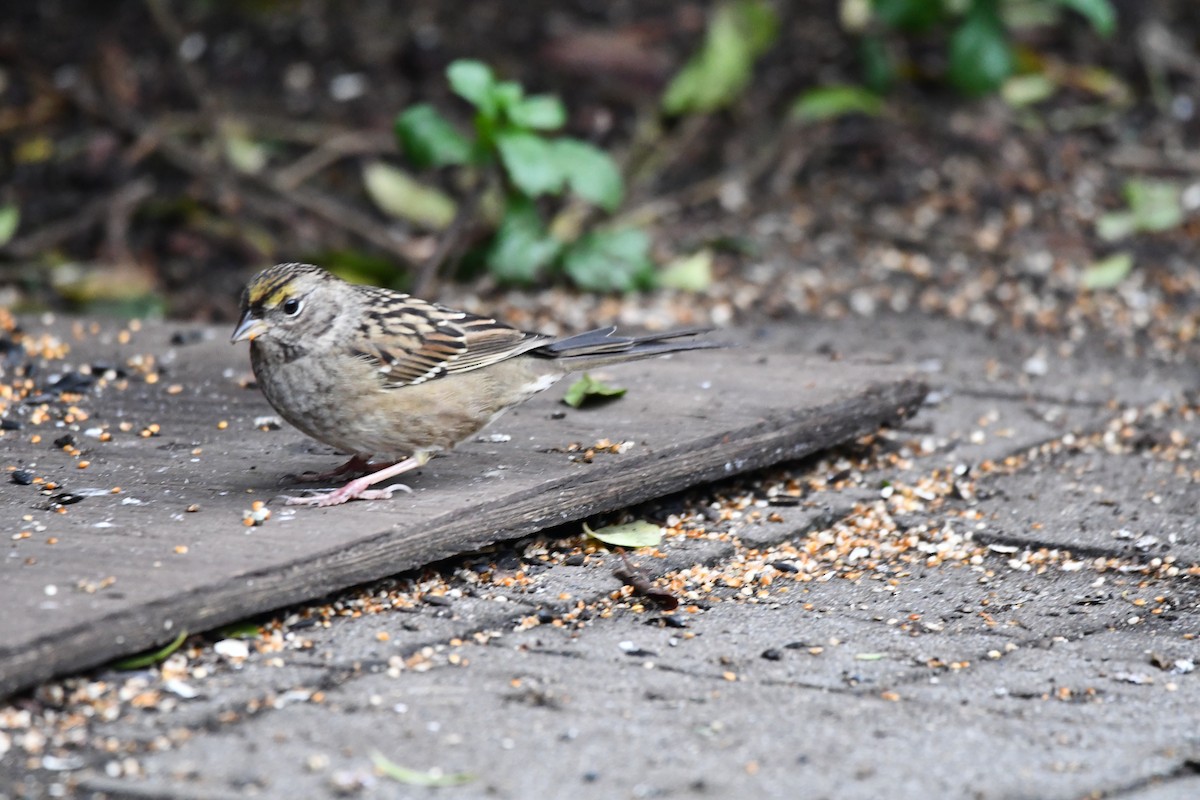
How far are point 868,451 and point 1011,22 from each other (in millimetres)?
4231

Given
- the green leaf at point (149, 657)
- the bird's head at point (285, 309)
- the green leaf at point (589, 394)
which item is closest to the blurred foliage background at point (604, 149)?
the green leaf at point (589, 394)

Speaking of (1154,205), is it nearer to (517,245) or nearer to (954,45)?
(954,45)

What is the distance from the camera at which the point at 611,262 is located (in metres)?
6.95

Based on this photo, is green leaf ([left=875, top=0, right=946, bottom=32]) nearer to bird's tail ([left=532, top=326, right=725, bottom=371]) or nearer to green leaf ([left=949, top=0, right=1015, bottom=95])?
green leaf ([left=949, top=0, right=1015, bottom=95])

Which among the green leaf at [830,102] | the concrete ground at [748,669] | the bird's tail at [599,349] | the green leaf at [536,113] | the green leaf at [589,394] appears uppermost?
the green leaf at [536,113]

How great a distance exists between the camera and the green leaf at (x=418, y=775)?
2.84 meters

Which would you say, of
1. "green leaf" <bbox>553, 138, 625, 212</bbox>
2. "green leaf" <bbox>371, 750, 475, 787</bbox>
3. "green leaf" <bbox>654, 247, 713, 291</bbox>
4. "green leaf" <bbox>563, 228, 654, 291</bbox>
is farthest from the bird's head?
"green leaf" <bbox>654, 247, 713, 291</bbox>

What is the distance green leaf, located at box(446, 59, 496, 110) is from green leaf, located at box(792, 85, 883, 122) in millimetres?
2318

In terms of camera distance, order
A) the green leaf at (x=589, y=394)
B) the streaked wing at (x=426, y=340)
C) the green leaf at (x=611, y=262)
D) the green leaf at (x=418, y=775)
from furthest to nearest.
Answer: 1. the green leaf at (x=611, y=262)
2. the green leaf at (x=589, y=394)
3. the streaked wing at (x=426, y=340)
4. the green leaf at (x=418, y=775)

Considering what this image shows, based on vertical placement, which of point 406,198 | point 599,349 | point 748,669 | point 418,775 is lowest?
point 748,669

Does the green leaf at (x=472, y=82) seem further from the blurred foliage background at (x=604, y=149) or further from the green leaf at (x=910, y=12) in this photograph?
the green leaf at (x=910, y=12)

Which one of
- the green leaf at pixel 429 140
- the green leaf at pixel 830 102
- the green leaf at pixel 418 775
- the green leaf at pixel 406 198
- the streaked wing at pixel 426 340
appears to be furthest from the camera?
the green leaf at pixel 830 102

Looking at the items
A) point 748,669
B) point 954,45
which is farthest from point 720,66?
point 748,669

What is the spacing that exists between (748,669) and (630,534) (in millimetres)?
898
